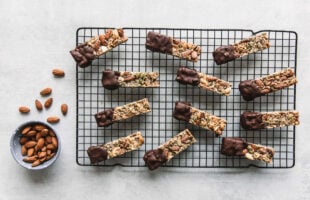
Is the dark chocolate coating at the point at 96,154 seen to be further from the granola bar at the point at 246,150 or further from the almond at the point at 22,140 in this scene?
the granola bar at the point at 246,150

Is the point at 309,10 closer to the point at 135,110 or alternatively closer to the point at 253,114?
the point at 253,114

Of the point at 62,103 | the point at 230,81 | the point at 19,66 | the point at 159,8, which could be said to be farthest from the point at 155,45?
the point at 19,66

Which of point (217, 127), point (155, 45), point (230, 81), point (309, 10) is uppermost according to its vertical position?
point (309, 10)

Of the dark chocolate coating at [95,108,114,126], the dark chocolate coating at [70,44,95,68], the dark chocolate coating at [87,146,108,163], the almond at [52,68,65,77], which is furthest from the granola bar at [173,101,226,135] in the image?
the almond at [52,68,65,77]

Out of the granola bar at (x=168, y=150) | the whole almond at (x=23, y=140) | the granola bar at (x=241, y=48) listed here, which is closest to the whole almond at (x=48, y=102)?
the whole almond at (x=23, y=140)

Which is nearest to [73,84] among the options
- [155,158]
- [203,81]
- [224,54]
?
[155,158]

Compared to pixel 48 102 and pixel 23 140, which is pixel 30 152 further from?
pixel 48 102
